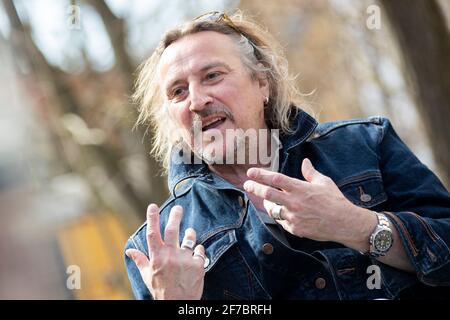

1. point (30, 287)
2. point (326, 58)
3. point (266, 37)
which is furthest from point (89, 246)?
point (266, 37)

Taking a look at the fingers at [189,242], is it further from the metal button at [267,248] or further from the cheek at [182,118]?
the cheek at [182,118]

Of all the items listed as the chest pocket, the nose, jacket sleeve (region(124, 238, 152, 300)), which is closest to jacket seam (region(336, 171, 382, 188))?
the chest pocket

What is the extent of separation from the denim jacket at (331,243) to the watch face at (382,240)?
6 centimetres

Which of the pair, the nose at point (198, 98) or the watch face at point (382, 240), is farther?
the nose at point (198, 98)

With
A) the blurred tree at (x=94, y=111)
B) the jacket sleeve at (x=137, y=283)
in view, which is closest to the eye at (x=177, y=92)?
the jacket sleeve at (x=137, y=283)

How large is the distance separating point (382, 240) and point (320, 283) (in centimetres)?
29

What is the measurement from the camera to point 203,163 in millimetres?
3041

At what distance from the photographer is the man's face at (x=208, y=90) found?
2.95 meters

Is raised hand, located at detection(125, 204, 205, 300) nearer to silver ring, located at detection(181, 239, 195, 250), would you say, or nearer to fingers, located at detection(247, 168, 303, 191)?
silver ring, located at detection(181, 239, 195, 250)

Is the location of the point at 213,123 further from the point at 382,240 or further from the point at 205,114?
the point at 382,240

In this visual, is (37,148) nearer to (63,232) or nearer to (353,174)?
(63,232)

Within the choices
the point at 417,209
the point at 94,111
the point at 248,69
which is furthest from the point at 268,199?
the point at 94,111

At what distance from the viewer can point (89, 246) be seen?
46.1ft

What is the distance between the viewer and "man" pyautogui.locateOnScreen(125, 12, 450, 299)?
245cm
